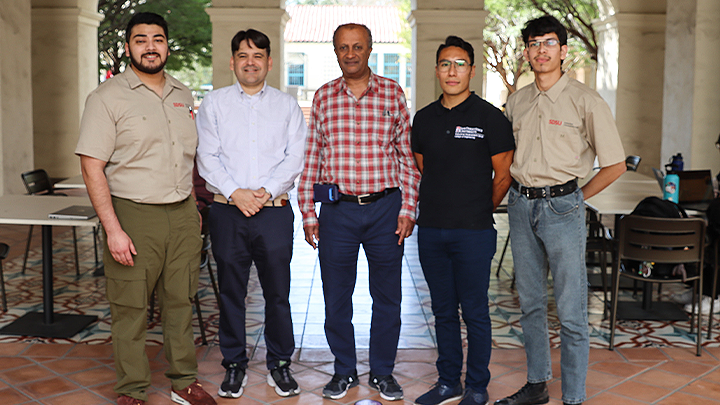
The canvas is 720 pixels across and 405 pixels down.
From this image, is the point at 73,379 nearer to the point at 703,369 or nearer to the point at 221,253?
the point at 221,253

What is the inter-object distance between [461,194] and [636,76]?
34.2 ft

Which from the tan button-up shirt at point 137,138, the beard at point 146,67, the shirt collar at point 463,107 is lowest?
the tan button-up shirt at point 137,138

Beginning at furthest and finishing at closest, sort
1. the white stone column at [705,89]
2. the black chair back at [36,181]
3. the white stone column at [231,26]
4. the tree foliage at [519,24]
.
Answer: the tree foliage at [519,24], the white stone column at [231,26], the white stone column at [705,89], the black chair back at [36,181]

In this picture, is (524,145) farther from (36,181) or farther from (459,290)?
(36,181)

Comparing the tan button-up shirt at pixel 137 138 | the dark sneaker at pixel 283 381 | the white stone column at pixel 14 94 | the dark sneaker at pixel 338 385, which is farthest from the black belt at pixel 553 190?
the white stone column at pixel 14 94

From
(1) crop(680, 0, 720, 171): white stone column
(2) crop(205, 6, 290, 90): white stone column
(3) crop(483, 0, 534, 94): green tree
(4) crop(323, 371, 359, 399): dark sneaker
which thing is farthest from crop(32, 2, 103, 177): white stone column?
(3) crop(483, 0, 534, 94): green tree

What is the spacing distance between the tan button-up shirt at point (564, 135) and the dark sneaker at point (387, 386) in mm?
1333

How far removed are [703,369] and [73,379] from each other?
12.5 ft

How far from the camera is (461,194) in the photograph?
3.53 meters

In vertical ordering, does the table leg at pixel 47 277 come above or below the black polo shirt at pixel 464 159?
below

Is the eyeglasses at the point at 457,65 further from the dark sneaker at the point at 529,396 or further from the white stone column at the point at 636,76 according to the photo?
the white stone column at the point at 636,76

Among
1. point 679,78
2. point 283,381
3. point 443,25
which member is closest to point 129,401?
point 283,381

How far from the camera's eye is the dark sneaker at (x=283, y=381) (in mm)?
3900

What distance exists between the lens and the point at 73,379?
4102mm
